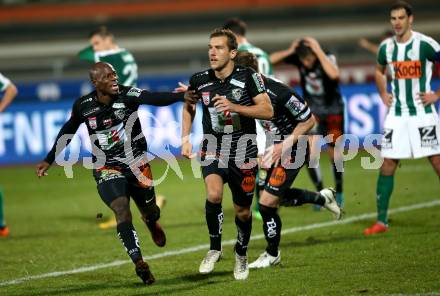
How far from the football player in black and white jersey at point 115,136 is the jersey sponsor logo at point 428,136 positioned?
129 inches

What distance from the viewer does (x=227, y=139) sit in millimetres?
8102

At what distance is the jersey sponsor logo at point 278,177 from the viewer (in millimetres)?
8484

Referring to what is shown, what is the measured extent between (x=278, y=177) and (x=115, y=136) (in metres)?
1.60

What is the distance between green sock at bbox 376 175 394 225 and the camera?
10.3 m

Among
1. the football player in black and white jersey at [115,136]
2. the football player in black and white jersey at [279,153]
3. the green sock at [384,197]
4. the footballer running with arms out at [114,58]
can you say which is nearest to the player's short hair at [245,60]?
the football player in black and white jersey at [279,153]

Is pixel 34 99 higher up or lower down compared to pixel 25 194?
higher up

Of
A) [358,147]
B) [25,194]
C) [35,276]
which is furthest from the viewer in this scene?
[358,147]

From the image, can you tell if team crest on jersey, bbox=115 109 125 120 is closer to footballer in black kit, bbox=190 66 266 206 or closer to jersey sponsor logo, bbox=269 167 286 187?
footballer in black kit, bbox=190 66 266 206

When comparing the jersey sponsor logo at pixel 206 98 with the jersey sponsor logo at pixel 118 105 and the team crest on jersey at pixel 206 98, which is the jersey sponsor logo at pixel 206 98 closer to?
the team crest on jersey at pixel 206 98

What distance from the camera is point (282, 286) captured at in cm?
758

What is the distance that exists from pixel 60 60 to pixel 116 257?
67.4 feet

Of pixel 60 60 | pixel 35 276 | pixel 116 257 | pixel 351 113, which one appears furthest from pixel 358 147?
pixel 60 60

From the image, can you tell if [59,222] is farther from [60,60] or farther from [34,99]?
[60,60]

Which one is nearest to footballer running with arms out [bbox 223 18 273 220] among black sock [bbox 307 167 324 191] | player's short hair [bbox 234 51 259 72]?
black sock [bbox 307 167 324 191]
